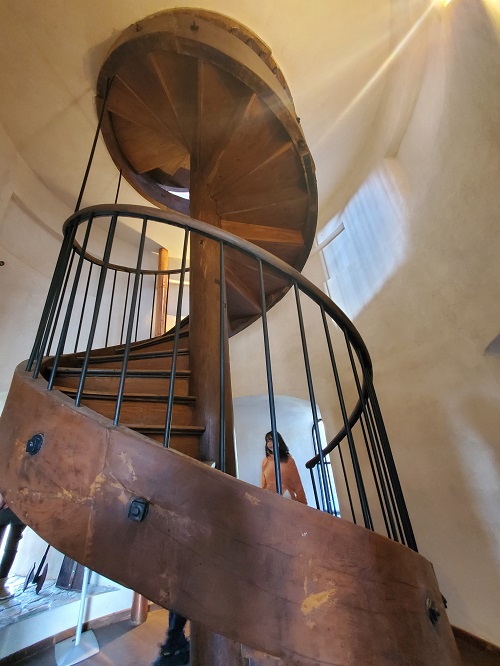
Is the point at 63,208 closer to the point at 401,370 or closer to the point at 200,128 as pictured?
the point at 200,128

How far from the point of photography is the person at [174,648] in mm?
1817

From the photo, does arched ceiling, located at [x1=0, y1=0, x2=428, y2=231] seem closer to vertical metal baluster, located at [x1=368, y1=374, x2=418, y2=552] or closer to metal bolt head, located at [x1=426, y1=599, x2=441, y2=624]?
vertical metal baluster, located at [x1=368, y1=374, x2=418, y2=552]

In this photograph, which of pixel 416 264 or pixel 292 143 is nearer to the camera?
pixel 292 143

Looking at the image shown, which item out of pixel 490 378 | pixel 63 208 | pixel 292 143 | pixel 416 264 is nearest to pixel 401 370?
pixel 490 378

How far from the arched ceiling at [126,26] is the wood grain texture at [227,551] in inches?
124

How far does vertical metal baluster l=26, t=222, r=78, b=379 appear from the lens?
118 cm

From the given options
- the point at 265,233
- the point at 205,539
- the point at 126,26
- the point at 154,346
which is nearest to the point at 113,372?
the point at 154,346

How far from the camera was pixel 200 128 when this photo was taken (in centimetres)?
219

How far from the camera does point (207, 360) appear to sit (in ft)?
5.57

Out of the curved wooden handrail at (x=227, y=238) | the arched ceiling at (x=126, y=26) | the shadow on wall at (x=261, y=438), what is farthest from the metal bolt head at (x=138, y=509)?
the shadow on wall at (x=261, y=438)

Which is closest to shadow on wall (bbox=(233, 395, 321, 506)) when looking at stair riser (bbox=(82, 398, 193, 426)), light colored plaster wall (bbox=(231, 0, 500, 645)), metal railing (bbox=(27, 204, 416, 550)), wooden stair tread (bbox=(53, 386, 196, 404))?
metal railing (bbox=(27, 204, 416, 550))

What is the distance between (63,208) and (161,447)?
13.2ft

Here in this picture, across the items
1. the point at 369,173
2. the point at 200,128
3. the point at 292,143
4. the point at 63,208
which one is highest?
the point at 63,208

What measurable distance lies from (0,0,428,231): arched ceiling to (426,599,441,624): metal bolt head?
135 inches
